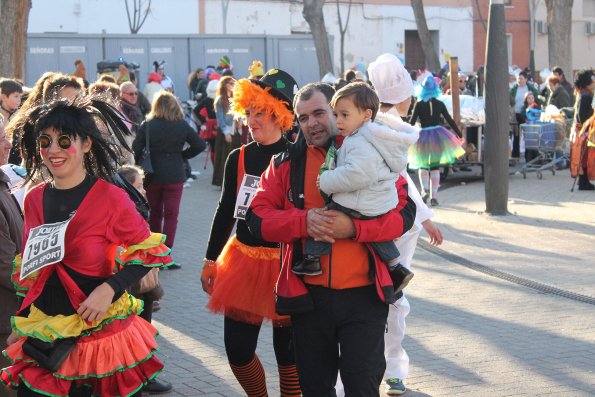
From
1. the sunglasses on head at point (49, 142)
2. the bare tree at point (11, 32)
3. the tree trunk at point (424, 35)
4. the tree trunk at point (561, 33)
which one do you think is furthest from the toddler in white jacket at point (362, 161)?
the tree trunk at point (424, 35)

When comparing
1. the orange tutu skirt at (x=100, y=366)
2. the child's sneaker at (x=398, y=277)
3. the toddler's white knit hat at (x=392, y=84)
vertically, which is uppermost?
the toddler's white knit hat at (x=392, y=84)

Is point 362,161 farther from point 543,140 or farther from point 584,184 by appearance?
point 543,140

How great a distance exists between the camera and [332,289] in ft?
14.7

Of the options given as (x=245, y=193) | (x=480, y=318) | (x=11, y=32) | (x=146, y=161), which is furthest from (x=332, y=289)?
(x=11, y=32)

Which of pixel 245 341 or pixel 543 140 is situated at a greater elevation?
pixel 543 140

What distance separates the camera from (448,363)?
6.98 metres

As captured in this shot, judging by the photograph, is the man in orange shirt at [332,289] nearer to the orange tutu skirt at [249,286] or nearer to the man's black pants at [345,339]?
the man's black pants at [345,339]

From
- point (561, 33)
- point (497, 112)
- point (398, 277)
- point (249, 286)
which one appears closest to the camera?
point (398, 277)

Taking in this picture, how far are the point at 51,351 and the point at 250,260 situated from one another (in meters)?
1.43

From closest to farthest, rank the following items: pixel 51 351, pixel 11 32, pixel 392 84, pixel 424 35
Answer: pixel 51 351 < pixel 392 84 < pixel 11 32 < pixel 424 35

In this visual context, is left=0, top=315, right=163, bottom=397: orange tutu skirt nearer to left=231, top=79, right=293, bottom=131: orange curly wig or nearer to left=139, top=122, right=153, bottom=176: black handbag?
left=231, top=79, right=293, bottom=131: orange curly wig

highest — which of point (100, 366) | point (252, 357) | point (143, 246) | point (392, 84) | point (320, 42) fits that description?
point (320, 42)

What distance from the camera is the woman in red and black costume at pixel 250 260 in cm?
534

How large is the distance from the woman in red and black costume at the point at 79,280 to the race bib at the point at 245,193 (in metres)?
1.06
